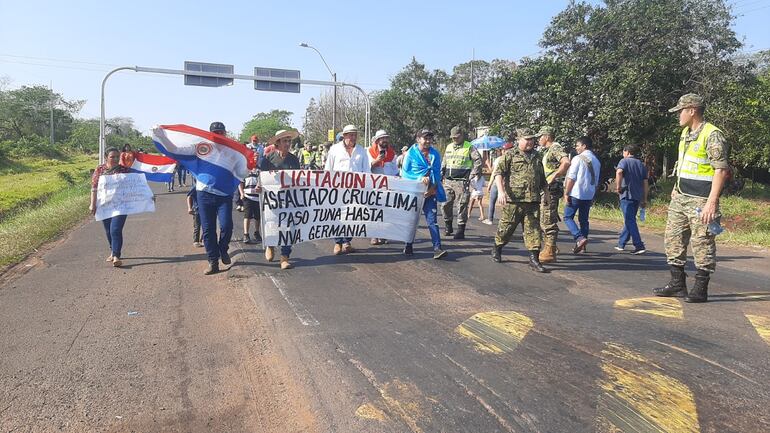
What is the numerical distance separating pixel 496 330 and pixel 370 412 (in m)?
1.70

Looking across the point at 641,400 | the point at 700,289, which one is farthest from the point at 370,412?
the point at 700,289

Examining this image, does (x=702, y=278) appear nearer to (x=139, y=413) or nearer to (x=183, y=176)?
(x=139, y=413)

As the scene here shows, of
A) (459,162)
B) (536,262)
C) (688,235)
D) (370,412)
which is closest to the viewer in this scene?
(370,412)

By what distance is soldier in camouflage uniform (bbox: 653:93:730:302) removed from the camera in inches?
196

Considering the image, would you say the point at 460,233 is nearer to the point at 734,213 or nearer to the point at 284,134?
the point at 284,134

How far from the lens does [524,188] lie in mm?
6785

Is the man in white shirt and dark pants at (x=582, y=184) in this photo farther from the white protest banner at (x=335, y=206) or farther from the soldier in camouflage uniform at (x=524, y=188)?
the white protest banner at (x=335, y=206)

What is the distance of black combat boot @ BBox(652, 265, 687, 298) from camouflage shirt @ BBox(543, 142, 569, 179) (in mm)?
2882

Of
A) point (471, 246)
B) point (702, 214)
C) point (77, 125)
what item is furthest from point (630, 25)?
point (77, 125)

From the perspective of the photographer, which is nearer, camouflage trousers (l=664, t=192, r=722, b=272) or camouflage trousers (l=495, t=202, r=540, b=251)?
camouflage trousers (l=664, t=192, r=722, b=272)

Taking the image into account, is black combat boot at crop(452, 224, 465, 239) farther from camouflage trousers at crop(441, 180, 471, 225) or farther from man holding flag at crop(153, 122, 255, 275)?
man holding flag at crop(153, 122, 255, 275)

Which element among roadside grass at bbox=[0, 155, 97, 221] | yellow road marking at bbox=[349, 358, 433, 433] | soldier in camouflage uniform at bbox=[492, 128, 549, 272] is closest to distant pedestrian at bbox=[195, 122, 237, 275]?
soldier in camouflage uniform at bbox=[492, 128, 549, 272]

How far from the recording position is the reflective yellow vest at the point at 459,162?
9609 millimetres

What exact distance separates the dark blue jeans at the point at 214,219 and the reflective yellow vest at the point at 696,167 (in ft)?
17.3
